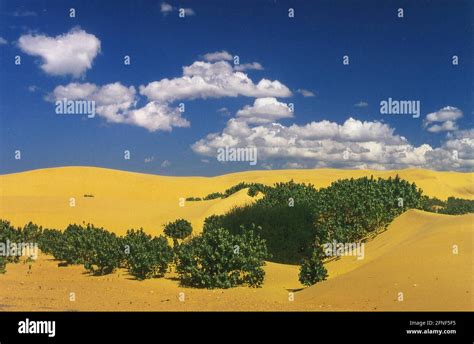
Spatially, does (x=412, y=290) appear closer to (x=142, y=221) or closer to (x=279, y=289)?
(x=279, y=289)

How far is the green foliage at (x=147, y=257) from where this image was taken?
13.6 meters

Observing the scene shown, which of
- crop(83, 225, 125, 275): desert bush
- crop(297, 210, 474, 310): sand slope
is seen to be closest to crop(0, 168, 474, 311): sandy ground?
crop(297, 210, 474, 310): sand slope

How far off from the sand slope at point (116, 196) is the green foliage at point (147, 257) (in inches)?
416

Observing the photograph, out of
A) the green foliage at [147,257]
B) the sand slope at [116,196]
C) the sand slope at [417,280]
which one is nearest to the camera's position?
the sand slope at [417,280]

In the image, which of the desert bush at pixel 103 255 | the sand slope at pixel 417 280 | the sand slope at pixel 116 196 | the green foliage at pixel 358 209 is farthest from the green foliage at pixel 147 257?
the sand slope at pixel 116 196

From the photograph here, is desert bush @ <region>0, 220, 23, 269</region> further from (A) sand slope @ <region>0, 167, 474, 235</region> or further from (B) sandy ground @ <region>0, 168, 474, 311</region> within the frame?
(A) sand slope @ <region>0, 167, 474, 235</region>

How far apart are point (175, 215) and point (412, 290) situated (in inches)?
870

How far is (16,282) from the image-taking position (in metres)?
12.7

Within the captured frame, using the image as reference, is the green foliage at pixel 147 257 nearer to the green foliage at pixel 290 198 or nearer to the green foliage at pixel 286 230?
the green foliage at pixel 286 230

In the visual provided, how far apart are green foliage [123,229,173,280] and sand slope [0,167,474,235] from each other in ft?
34.7

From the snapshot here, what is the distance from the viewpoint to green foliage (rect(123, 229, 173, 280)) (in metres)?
13.6

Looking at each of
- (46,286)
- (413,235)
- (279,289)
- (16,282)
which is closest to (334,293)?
(279,289)

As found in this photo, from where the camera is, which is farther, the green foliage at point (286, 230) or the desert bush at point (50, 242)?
the desert bush at point (50, 242)
